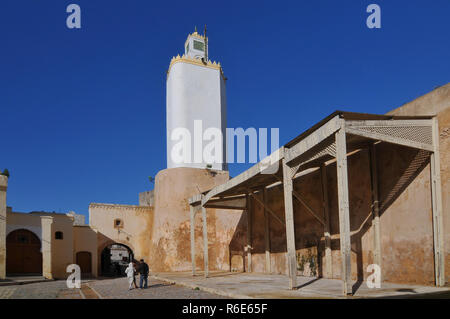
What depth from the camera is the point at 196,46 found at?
109 ft

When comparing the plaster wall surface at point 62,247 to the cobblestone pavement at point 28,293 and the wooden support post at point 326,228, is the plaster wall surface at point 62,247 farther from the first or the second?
the wooden support post at point 326,228

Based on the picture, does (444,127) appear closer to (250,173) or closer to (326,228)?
(326,228)

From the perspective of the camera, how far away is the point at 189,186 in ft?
87.7

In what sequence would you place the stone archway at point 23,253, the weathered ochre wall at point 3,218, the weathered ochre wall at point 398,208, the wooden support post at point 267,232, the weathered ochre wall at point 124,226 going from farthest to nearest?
the weathered ochre wall at point 124,226, the stone archway at point 23,253, the weathered ochre wall at point 3,218, the wooden support post at point 267,232, the weathered ochre wall at point 398,208

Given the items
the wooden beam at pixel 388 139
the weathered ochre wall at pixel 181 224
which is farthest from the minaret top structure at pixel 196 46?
the wooden beam at pixel 388 139

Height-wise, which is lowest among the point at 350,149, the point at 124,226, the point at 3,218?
the point at 124,226

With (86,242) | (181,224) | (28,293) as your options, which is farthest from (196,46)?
(28,293)

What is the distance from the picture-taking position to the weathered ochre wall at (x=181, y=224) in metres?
24.8

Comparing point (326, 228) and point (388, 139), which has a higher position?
point (388, 139)

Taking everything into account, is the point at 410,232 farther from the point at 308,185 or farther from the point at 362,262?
the point at 308,185

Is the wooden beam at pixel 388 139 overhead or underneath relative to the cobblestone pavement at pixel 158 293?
overhead

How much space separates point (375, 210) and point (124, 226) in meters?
20.4

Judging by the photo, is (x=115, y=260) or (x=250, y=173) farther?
(x=115, y=260)
